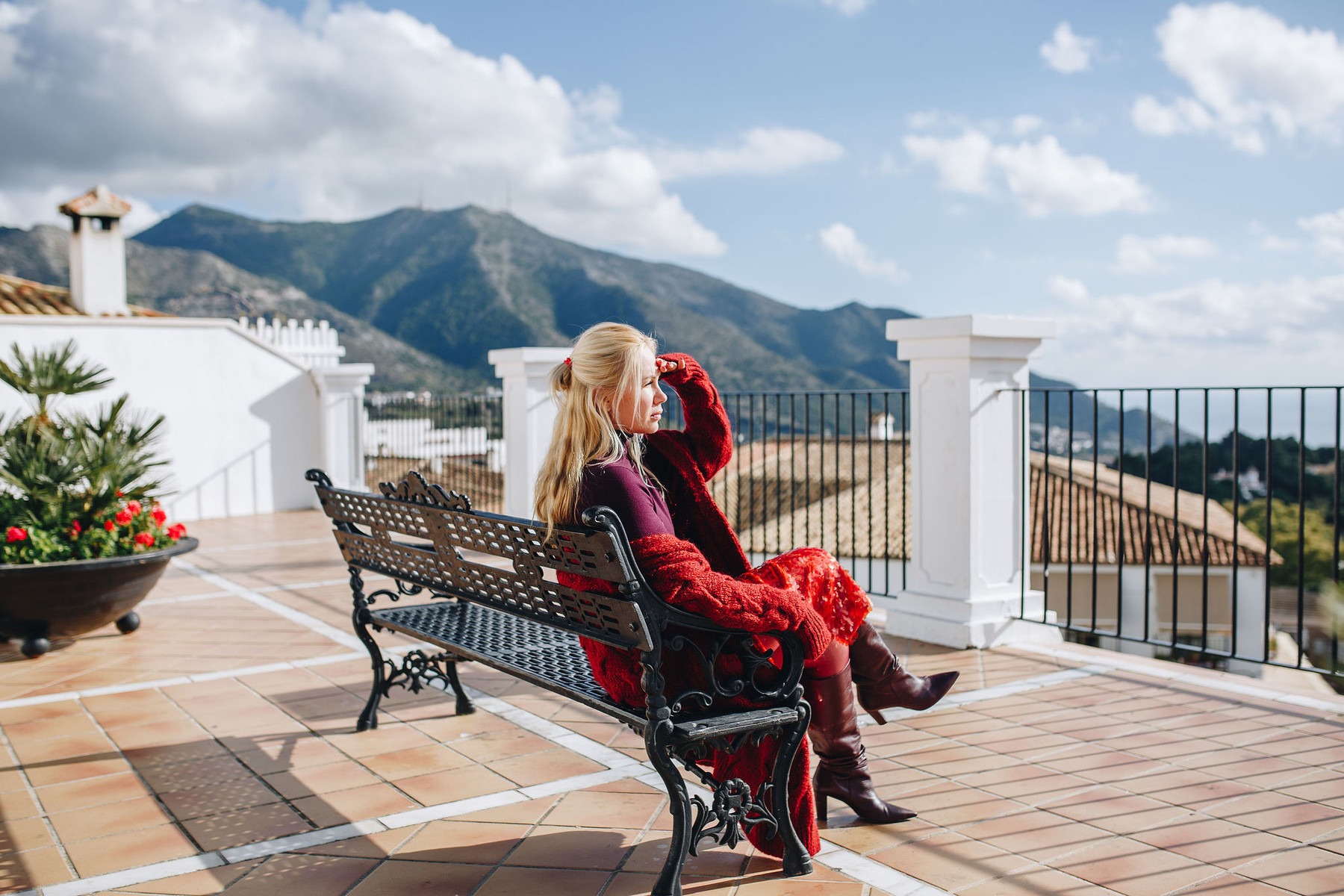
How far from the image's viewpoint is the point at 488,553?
2.66m

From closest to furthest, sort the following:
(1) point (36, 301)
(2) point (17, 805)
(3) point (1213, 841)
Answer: (3) point (1213, 841) < (2) point (17, 805) < (1) point (36, 301)

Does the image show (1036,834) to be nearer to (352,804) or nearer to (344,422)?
(352,804)

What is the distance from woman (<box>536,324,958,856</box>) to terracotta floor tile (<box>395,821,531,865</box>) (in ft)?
1.70

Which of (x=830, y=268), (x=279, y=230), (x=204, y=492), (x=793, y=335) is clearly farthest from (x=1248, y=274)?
(x=204, y=492)

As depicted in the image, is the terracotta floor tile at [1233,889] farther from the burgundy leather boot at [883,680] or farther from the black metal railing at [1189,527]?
the black metal railing at [1189,527]

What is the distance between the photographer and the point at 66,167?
4894 inches

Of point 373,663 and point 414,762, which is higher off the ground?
point 373,663

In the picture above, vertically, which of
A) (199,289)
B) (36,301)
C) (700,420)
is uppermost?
(199,289)

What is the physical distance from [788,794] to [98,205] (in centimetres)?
1409

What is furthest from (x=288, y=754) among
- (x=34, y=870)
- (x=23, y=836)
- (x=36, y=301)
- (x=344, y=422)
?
(x=36, y=301)

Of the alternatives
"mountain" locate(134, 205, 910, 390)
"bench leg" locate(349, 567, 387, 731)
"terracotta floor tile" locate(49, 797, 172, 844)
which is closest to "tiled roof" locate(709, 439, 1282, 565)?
"bench leg" locate(349, 567, 387, 731)

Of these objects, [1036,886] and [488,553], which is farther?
[488,553]

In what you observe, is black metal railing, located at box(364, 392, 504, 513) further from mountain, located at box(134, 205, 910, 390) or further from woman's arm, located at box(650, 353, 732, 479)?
mountain, located at box(134, 205, 910, 390)

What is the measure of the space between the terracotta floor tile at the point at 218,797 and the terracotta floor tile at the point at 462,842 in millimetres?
603
